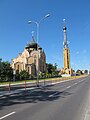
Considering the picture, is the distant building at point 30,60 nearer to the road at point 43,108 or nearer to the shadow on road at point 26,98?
the shadow on road at point 26,98

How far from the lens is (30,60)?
129750mm

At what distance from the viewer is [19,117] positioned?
10.3 meters

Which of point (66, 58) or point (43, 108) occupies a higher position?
point (66, 58)

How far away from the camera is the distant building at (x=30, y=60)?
126m

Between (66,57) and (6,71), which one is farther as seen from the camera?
(66,57)

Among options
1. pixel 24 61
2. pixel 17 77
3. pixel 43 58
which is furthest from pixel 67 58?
pixel 17 77

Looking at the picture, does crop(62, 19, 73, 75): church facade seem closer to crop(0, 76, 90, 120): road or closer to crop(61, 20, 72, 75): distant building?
crop(61, 20, 72, 75): distant building

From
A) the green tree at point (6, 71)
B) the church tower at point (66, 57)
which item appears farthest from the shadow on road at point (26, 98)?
the church tower at point (66, 57)

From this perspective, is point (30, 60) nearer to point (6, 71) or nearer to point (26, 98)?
point (6, 71)

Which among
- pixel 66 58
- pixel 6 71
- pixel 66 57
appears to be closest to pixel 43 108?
pixel 6 71

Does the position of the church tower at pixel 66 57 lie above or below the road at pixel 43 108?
above

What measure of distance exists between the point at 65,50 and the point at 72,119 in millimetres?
152124

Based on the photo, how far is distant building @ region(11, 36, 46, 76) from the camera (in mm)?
125500

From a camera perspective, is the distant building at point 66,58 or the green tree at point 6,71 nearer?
the green tree at point 6,71
